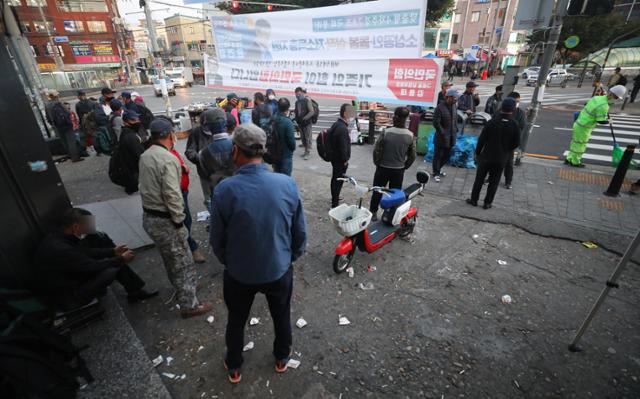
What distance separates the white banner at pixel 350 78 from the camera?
208 inches

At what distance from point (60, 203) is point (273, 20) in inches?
220

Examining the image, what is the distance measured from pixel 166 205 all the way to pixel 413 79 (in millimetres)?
4530

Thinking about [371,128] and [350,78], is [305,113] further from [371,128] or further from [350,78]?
[350,78]

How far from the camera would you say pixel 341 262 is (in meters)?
4.14

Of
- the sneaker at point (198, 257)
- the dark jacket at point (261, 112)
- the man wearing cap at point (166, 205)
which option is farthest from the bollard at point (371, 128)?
the man wearing cap at point (166, 205)

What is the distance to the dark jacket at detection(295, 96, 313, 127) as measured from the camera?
28.8 feet

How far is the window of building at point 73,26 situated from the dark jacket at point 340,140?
60.5 meters

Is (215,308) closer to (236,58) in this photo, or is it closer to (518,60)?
(236,58)

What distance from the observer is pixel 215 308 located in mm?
3568

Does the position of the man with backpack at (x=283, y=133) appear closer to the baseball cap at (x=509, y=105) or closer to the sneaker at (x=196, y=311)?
the sneaker at (x=196, y=311)

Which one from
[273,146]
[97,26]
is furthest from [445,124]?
[97,26]

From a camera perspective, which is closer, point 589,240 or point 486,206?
point 589,240

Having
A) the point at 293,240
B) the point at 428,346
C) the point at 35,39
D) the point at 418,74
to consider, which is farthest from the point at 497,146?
the point at 35,39

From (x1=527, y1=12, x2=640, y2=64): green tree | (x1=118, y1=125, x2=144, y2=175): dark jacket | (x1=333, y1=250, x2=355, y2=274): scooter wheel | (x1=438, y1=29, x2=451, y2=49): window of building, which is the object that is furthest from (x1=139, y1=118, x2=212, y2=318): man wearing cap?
(x1=438, y1=29, x2=451, y2=49): window of building
